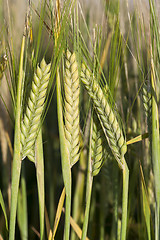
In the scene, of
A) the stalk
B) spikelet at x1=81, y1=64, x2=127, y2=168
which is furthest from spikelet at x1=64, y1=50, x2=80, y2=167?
the stalk

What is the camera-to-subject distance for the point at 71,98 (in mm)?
474

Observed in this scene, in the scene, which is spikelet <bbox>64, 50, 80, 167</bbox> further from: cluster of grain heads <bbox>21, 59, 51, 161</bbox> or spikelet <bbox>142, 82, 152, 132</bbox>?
spikelet <bbox>142, 82, 152, 132</bbox>

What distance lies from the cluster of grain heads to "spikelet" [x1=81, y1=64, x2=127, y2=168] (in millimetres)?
68

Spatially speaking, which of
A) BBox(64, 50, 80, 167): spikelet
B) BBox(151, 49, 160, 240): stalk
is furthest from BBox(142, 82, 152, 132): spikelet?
BBox(64, 50, 80, 167): spikelet

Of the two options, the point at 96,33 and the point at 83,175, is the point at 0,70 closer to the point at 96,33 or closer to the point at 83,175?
the point at 96,33

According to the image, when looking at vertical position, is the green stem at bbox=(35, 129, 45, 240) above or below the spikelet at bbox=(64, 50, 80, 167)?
below

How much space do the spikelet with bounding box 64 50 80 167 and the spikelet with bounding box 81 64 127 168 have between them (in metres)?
0.02

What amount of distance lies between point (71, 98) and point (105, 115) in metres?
0.06

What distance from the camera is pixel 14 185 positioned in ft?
1.53

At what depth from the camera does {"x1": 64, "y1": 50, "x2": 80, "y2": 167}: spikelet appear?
1.53 ft

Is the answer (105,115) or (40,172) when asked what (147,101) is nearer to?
(105,115)

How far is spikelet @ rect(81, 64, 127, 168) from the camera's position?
48cm

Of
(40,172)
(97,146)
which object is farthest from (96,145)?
(40,172)

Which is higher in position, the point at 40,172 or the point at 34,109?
the point at 34,109
